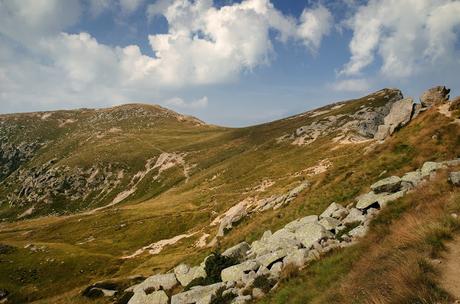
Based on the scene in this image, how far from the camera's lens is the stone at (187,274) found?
2810cm

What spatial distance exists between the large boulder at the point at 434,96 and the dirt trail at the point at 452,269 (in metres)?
37.6

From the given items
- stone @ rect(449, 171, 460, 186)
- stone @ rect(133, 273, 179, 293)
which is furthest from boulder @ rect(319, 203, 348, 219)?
stone @ rect(133, 273, 179, 293)

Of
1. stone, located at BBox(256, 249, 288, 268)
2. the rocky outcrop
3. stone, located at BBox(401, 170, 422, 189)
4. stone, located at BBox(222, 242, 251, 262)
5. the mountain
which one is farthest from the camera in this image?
the mountain

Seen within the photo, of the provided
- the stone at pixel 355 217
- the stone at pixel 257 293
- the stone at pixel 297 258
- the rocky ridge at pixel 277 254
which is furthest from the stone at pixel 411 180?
the stone at pixel 257 293

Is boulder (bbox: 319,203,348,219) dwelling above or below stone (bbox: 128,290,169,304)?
above

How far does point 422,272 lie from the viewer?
11078mm

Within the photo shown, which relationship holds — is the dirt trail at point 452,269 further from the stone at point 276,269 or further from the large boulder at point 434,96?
the large boulder at point 434,96

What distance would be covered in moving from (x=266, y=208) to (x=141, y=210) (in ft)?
264

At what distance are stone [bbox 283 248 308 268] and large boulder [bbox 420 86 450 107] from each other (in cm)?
3457

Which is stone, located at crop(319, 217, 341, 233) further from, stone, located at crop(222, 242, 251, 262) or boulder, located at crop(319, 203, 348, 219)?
stone, located at crop(222, 242, 251, 262)

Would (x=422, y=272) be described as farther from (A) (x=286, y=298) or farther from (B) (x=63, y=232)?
(B) (x=63, y=232)

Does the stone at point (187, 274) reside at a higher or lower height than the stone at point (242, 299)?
lower

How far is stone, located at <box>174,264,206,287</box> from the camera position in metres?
28.1

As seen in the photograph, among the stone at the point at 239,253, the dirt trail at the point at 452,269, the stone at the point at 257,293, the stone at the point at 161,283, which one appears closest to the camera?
the dirt trail at the point at 452,269
